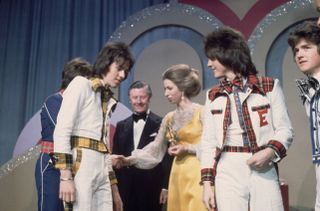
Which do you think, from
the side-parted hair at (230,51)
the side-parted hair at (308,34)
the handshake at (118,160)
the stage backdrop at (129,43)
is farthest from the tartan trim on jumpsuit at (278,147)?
the stage backdrop at (129,43)

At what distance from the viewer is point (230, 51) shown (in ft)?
5.79

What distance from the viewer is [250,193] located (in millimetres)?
1527

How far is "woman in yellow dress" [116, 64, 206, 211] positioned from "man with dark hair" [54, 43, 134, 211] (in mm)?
479

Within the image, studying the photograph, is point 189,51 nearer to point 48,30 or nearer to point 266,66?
Answer: point 266,66

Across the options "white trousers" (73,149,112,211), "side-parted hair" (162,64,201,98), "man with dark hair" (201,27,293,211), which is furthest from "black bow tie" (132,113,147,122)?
"man with dark hair" (201,27,293,211)

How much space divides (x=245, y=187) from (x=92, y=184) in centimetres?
70

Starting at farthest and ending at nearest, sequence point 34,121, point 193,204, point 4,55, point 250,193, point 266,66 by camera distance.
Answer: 1. point 4,55
2. point 34,121
3. point 266,66
4. point 193,204
5. point 250,193

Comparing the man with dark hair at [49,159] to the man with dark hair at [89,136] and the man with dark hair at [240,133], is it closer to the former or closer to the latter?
the man with dark hair at [89,136]

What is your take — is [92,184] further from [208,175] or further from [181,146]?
[181,146]

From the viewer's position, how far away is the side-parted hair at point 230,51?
1.75m

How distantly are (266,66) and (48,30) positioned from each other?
8.08 feet

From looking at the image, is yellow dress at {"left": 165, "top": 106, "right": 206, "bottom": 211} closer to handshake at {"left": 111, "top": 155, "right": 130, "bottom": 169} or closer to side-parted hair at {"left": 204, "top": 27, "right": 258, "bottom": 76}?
handshake at {"left": 111, "top": 155, "right": 130, "bottom": 169}

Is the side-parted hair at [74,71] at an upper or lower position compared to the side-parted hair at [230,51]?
upper

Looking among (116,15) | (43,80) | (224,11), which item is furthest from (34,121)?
(224,11)
